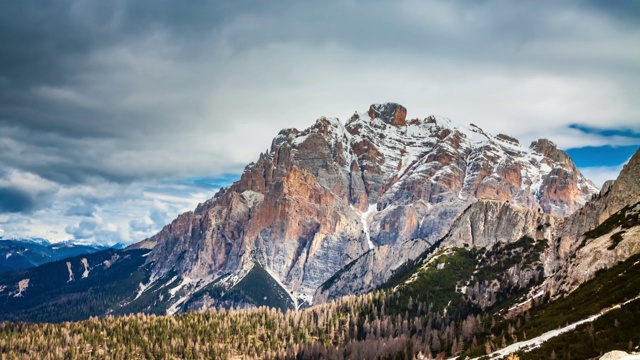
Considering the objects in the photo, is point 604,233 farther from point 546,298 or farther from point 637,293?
point 637,293

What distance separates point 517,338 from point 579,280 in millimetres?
30525

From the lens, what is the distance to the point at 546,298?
614 feet

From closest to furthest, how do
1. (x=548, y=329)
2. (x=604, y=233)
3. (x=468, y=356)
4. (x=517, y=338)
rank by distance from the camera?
(x=548, y=329) < (x=517, y=338) < (x=468, y=356) < (x=604, y=233)

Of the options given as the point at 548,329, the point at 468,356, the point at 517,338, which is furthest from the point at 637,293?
the point at 468,356

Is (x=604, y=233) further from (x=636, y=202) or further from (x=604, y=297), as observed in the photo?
(x=604, y=297)

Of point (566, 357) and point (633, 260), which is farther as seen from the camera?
point (633, 260)

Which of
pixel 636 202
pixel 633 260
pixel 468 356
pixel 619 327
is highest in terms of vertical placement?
pixel 636 202

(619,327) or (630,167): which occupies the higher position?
(630,167)

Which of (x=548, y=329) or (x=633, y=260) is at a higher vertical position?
(x=633, y=260)

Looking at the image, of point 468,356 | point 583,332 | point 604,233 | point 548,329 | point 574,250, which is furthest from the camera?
point 574,250

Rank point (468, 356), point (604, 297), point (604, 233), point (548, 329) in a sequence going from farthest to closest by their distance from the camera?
point (604, 233), point (468, 356), point (548, 329), point (604, 297)

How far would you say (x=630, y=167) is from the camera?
187125 millimetres

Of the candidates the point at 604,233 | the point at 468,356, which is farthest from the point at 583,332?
the point at 604,233

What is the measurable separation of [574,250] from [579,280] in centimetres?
2617
